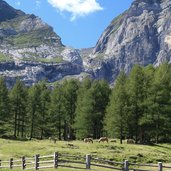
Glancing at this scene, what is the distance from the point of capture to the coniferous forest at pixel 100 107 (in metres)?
80.7

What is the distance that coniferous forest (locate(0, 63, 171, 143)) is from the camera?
8069cm

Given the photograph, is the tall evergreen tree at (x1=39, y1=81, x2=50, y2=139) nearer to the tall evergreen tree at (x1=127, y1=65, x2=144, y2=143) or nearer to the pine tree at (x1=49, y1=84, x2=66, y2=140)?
the pine tree at (x1=49, y1=84, x2=66, y2=140)

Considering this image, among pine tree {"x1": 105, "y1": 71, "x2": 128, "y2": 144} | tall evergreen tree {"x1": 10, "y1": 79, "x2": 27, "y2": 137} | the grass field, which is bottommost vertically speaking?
the grass field

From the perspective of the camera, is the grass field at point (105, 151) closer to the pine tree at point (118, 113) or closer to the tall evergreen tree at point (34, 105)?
the pine tree at point (118, 113)

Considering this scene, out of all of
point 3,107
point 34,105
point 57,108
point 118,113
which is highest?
point 34,105

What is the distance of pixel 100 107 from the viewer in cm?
9731

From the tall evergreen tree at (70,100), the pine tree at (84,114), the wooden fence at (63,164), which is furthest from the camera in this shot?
the tall evergreen tree at (70,100)

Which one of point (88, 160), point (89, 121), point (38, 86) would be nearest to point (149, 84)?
point (89, 121)

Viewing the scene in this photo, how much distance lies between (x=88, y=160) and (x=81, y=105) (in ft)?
187

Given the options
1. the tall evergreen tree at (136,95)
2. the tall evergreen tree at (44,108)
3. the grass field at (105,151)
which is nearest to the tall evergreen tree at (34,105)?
the tall evergreen tree at (44,108)

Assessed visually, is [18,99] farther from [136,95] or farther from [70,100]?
[136,95]

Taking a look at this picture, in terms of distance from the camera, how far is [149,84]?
267 feet

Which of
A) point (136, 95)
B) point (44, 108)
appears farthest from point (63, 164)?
point (44, 108)

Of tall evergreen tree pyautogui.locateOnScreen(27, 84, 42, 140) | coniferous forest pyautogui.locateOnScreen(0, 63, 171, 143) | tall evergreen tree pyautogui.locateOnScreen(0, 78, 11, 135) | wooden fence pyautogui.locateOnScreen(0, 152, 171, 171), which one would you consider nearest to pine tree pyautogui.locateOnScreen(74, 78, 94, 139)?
coniferous forest pyautogui.locateOnScreen(0, 63, 171, 143)
